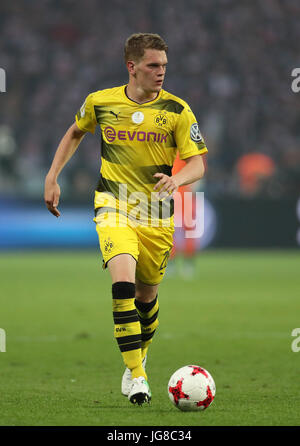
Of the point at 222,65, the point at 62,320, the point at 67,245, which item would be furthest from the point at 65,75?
the point at 62,320

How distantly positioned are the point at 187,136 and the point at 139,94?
0.38 meters

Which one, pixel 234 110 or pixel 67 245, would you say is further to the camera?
pixel 234 110

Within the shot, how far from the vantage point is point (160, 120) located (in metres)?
5.23

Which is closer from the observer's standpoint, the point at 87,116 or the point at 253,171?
the point at 87,116

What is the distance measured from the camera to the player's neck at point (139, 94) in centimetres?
527

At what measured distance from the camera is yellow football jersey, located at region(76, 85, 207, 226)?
5.23 metres

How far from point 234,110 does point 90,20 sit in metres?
5.50

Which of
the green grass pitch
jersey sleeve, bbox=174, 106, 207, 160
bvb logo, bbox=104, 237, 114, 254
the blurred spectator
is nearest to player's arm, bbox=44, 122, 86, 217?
bvb logo, bbox=104, 237, 114, 254

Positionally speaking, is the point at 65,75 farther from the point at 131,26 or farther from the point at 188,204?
the point at 188,204

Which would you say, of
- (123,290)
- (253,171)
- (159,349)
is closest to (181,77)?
(253,171)

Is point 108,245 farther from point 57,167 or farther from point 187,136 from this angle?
point 187,136

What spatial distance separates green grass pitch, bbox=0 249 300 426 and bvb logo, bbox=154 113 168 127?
159 cm

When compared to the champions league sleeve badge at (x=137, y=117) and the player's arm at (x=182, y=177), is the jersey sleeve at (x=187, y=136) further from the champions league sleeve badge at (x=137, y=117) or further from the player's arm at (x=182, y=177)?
the champions league sleeve badge at (x=137, y=117)

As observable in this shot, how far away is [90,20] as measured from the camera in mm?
25500
